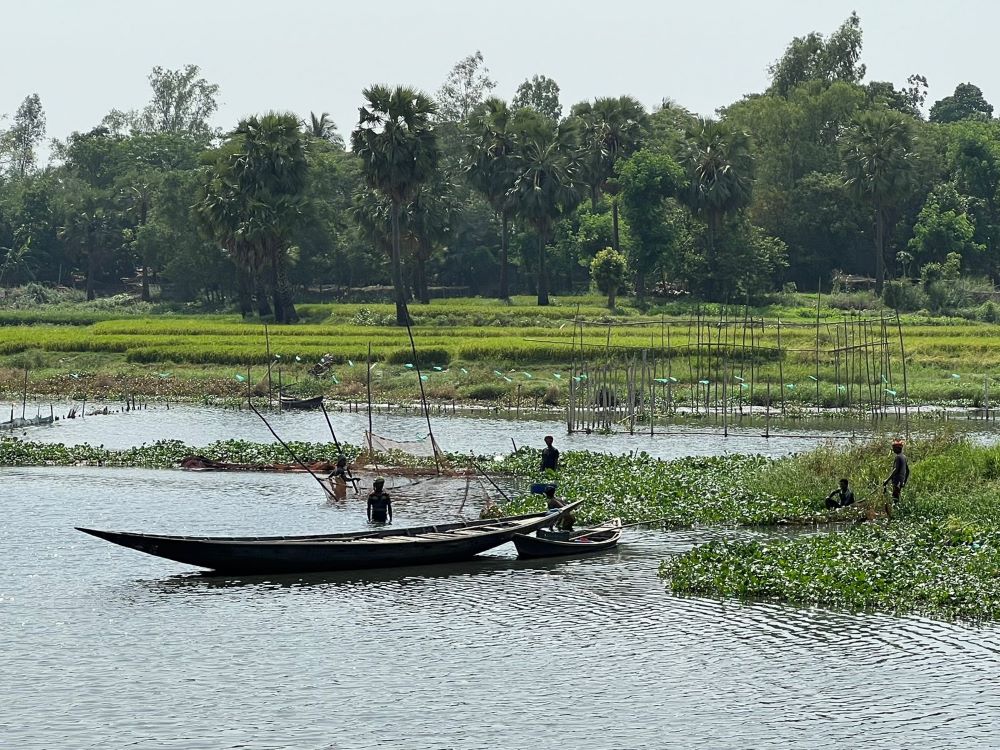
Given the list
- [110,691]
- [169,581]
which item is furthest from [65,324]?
[110,691]

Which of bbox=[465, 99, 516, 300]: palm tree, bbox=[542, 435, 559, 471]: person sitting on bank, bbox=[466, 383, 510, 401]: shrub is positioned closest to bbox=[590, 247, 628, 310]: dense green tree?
bbox=[465, 99, 516, 300]: palm tree

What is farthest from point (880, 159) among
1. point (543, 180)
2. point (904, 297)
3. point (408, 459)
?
point (408, 459)

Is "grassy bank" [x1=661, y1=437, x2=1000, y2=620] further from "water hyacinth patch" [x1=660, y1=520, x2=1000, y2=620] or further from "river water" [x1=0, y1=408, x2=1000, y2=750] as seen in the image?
"river water" [x1=0, y1=408, x2=1000, y2=750]

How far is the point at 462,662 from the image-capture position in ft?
66.5

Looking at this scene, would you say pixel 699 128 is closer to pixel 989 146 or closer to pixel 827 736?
pixel 989 146

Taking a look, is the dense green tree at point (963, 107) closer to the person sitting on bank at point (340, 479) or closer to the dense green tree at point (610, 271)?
the dense green tree at point (610, 271)

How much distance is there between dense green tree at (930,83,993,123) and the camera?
120938mm

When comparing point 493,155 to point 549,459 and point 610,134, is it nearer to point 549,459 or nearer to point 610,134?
point 610,134

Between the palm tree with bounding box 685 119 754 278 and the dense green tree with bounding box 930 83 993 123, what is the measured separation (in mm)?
42400

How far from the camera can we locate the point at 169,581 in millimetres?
25188

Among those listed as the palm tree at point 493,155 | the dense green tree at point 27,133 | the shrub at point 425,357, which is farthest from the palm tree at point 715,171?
the dense green tree at point 27,133

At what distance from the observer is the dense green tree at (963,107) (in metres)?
121

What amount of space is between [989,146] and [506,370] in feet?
146

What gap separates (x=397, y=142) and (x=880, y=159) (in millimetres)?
27573
